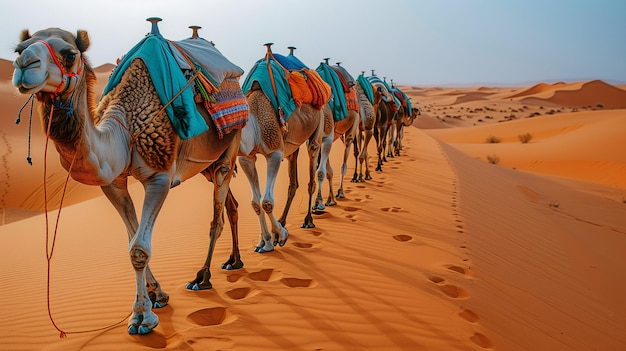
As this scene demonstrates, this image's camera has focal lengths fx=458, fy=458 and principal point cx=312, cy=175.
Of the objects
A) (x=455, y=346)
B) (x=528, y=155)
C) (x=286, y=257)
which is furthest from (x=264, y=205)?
(x=528, y=155)

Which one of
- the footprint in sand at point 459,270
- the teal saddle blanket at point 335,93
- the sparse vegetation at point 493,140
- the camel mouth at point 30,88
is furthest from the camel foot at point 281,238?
the sparse vegetation at point 493,140

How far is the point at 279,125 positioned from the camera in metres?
5.57

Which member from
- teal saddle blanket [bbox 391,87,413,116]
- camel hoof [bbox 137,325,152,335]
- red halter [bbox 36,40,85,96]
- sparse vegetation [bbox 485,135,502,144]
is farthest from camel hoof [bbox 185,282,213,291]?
sparse vegetation [bbox 485,135,502,144]

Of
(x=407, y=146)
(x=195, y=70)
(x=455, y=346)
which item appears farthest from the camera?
(x=407, y=146)

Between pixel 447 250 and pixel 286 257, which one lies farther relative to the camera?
pixel 447 250

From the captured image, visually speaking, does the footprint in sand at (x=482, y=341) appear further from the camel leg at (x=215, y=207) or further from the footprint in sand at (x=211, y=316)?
the camel leg at (x=215, y=207)

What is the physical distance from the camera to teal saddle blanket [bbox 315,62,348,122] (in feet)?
26.8

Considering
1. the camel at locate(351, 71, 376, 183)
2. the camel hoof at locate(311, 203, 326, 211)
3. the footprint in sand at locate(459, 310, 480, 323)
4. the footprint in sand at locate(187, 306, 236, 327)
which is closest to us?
the footprint in sand at locate(187, 306, 236, 327)

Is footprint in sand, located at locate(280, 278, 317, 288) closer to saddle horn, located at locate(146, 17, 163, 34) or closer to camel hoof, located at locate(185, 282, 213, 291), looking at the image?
camel hoof, located at locate(185, 282, 213, 291)

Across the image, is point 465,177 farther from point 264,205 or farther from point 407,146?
point 264,205

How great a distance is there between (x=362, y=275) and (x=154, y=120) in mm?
2719

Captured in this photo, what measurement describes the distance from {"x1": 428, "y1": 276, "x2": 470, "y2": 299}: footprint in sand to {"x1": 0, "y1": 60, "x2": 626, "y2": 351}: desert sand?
0.06ft

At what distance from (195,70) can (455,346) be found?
10.1 feet

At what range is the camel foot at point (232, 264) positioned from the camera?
5105 millimetres
